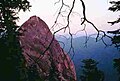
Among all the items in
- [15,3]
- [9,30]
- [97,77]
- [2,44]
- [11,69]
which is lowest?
[97,77]

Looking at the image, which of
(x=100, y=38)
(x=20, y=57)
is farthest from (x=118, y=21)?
(x=100, y=38)

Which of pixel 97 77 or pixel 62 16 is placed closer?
pixel 62 16

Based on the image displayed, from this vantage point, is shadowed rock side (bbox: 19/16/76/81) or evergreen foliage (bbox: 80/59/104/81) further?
shadowed rock side (bbox: 19/16/76/81)

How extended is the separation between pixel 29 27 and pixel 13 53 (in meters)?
37.6

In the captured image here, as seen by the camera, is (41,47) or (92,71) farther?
(41,47)

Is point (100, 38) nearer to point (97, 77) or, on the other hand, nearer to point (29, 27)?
point (97, 77)

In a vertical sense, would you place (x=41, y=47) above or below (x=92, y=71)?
above

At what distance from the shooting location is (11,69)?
81.7 ft

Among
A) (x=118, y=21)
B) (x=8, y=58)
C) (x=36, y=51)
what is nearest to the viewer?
(x=118, y=21)

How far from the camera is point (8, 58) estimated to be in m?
23.6

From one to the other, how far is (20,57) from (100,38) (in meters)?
19.6

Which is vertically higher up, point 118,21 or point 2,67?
point 118,21

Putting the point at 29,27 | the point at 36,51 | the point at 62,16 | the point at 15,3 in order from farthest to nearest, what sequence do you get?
the point at 29,27 < the point at 36,51 < the point at 15,3 < the point at 62,16

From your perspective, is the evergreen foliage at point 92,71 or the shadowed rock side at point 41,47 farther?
the shadowed rock side at point 41,47
